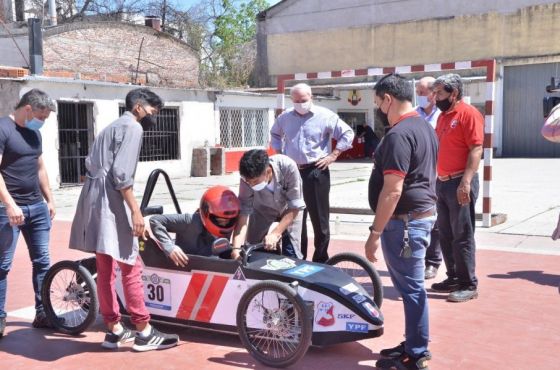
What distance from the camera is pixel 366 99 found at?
2848 centimetres

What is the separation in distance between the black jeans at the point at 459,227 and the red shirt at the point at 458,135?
146mm

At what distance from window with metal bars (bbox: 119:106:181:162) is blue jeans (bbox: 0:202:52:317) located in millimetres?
14266

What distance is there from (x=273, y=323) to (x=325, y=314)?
0.35 metres

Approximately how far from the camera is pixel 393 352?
4.13 m

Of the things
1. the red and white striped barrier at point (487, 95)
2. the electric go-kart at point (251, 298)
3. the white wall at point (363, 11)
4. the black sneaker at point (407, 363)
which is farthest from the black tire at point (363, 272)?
the white wall at point (363, 11)

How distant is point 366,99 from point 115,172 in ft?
82.7

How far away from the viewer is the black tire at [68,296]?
15.6ft

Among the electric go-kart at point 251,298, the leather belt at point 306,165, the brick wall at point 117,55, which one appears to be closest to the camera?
the electric go-kart at point 251,298

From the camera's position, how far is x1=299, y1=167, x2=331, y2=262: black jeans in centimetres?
609

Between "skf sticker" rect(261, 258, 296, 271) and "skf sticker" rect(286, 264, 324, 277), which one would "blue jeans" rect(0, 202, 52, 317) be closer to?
"skf sticker" rect(261, 258, 296, 271)

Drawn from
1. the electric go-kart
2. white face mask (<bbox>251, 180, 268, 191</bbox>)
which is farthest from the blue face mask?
white face mask (<bbox>251, 180, 268, 191</bbox>)

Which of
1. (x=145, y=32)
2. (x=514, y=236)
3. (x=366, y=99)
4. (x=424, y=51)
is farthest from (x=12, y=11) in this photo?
(x=514, y=236)

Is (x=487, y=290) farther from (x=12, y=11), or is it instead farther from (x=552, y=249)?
(x=12, y=11)

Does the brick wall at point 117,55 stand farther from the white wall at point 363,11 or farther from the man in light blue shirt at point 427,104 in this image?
the man in light blue shirt at point 427,104
